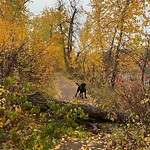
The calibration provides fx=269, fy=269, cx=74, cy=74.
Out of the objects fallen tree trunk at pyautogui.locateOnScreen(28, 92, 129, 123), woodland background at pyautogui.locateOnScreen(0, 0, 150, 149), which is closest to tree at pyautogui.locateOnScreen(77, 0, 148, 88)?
woodland background at pyautogui.locateOnScreen(0, 0, 150, 149)

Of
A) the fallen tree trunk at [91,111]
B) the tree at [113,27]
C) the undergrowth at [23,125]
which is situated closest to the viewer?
the undergrowth at [23,125]

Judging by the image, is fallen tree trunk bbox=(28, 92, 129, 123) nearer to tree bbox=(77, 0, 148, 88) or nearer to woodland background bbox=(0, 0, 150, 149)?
woodland background bbox=(0, 0, 150, 149)

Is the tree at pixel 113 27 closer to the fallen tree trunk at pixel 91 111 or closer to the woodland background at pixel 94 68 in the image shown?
the woodland background at pixel 94 68

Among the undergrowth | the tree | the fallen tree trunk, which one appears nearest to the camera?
the undergrowth

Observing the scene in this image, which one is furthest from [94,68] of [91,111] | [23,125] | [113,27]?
[23,125]

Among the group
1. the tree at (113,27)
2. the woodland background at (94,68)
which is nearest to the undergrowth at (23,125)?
the woodland background at (94,68)

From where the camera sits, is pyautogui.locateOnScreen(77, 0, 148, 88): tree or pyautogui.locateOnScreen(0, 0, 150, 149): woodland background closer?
pyautogui.locateOnScreen(0, 0, 150, 149): woodland background

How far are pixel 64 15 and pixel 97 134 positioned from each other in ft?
85.4

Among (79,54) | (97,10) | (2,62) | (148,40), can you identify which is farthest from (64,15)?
(148,40)

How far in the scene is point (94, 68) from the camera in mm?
20766

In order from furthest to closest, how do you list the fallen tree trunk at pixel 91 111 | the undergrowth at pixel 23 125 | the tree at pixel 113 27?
the tree at pixel 113 27, the fallen tree trunk at pixel 91 111, the undergrowth at pixel 23 125

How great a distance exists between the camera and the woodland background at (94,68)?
6308 mm

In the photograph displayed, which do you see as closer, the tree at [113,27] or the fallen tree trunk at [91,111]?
the fallen tree trunk at [91,111]

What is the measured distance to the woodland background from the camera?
6.31 meters
